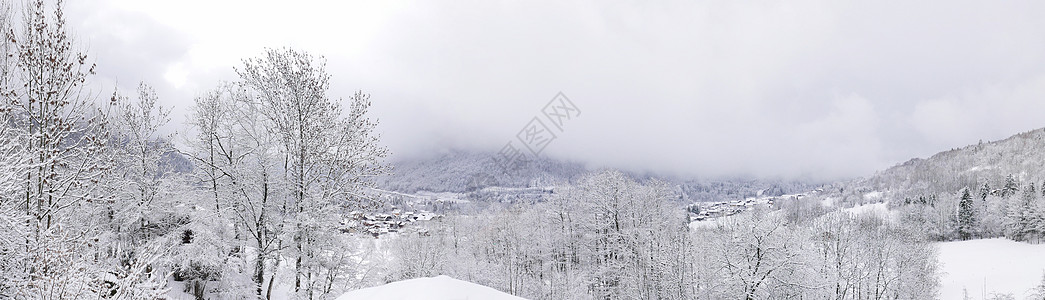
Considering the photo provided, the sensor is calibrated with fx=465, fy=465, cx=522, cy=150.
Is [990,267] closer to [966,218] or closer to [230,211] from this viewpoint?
[966,218]

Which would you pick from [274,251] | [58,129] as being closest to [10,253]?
[58,129]

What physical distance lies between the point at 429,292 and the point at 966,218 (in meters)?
107

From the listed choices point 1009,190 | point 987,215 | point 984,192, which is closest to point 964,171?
point 984,192

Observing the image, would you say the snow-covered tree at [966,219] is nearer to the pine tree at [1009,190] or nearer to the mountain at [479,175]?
the pine tree at [1009,190]

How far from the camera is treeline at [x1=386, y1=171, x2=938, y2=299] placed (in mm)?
21266

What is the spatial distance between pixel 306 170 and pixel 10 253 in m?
6.04

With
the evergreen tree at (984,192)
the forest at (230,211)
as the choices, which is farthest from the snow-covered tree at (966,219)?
the forest at (230,211)

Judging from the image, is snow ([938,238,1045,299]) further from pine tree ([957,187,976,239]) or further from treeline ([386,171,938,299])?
treeline ([386,171,938,299])

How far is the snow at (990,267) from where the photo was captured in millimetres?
50062

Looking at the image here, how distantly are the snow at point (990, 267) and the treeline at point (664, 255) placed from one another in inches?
408

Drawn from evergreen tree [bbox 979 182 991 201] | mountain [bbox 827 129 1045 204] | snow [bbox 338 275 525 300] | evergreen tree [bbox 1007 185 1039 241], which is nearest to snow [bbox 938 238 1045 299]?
evergreen tree [bbox 1007 185 1039 241]

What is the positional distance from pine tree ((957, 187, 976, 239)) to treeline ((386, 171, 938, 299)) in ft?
154

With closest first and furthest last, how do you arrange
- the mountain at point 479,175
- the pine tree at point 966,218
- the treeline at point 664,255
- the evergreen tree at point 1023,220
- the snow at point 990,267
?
1. the treeline at point 664,255
2. the snow at point 990,267
3. the evergreen tree at point 1023,220
4. the pine tree at point 966,218
5. the mountain at point 479,175

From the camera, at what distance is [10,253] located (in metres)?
7.01
